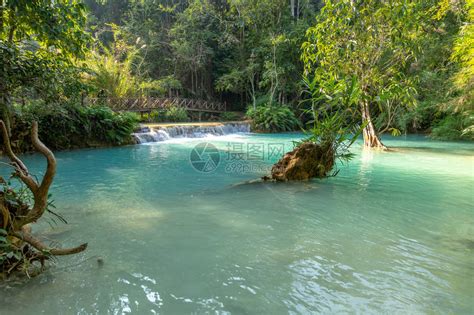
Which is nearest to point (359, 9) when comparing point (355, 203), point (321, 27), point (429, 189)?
point (321, 27)

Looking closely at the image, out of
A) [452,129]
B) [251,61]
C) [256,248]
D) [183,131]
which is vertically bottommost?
[256,248]

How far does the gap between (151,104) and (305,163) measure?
1415 centimetres

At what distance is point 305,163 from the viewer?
258 inches

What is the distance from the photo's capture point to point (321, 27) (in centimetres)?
809

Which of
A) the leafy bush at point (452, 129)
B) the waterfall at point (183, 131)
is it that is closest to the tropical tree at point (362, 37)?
the leafy bush at point (452, 129)

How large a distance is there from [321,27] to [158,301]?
745 cm

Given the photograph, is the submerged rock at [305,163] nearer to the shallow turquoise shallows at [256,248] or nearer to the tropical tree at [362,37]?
the shallow turquoise shallows at [256,248]

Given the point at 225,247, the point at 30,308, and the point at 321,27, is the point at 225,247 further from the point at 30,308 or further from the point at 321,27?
the point at 321,27

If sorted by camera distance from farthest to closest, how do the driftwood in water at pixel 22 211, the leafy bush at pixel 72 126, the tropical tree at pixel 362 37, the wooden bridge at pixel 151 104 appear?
the wooden bridge at pixel 151 104 → the leafy bush at pixel 72 126 → the tropical tree at pixel 362 37 → the driftwood in water at pixel 22 211

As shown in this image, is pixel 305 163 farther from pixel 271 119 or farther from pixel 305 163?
pixel 271 119

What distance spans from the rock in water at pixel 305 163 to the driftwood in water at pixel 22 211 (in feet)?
14.8

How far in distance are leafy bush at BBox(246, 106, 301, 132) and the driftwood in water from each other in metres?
17.8

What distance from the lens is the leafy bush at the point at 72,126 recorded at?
32.1 feet

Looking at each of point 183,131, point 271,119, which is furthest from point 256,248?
point 271,119
